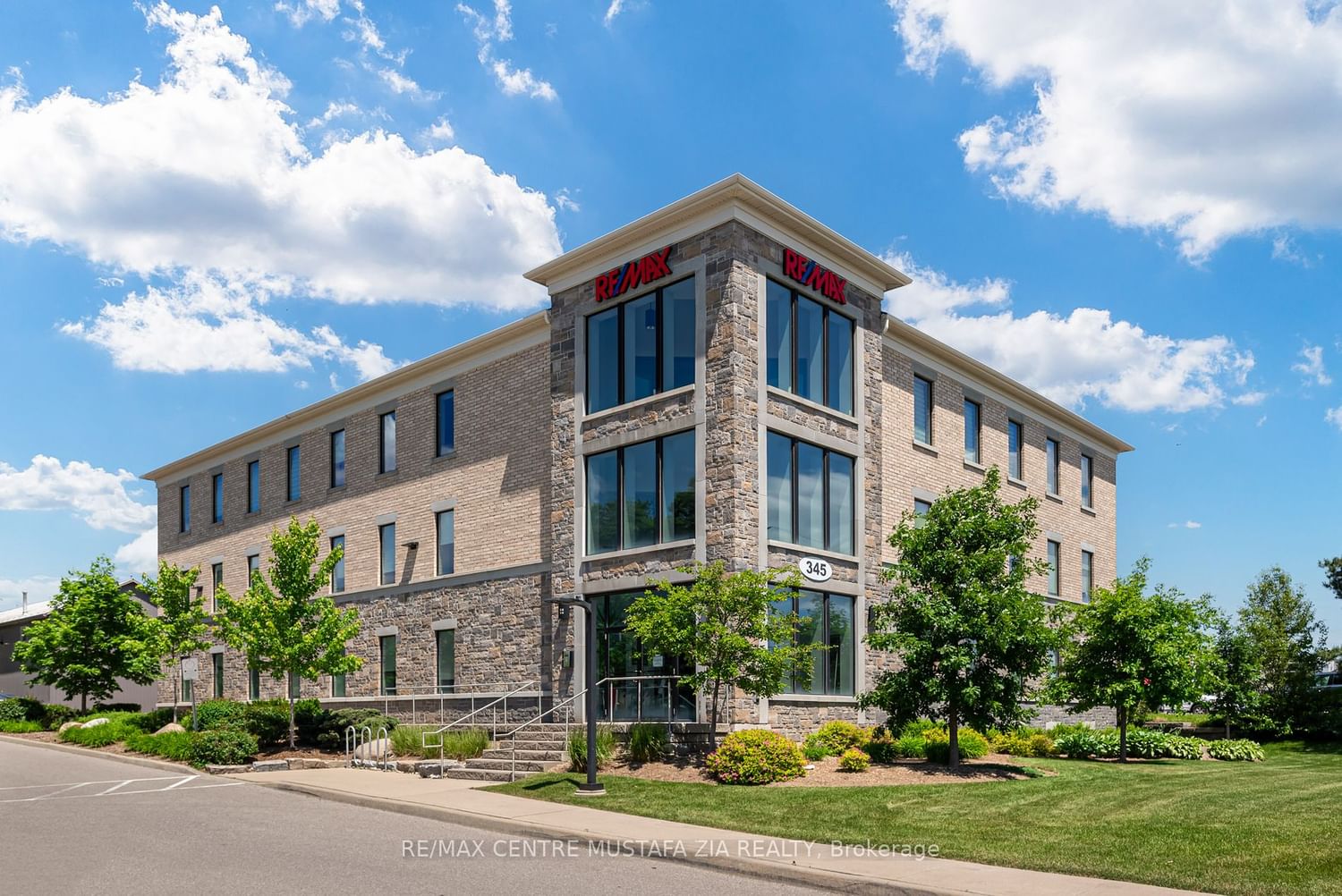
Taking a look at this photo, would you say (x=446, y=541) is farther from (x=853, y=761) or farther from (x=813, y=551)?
(x=853, y=761)

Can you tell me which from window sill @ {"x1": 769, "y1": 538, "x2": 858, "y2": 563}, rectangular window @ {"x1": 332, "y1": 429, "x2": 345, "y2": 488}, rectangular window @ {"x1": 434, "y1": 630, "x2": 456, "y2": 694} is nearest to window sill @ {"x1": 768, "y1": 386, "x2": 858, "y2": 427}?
window sill @ {"x1": 769, "y1": 538, "x2": 858, "y2": 563}

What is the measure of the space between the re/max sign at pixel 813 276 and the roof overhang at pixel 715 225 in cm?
31

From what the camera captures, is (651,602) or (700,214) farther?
(700,214)

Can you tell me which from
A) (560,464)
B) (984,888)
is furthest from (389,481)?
(984,888)

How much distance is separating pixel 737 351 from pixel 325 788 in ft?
38.3

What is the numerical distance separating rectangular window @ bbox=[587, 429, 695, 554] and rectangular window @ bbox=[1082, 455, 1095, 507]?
20.8 metres

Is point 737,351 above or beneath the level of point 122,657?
above

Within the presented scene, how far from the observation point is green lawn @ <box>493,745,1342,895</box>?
11656 mm

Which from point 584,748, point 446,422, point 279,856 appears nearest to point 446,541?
point 446,422

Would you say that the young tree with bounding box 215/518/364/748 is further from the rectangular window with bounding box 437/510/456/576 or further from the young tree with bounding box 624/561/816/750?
the young tree with bounding box 624/561/816/750

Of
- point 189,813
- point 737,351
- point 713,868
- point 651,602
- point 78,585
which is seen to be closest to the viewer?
point 713,868

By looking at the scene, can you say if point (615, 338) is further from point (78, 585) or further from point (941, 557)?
point (78, 585)

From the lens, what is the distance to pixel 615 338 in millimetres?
26547

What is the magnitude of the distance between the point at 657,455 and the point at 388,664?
515 inches
